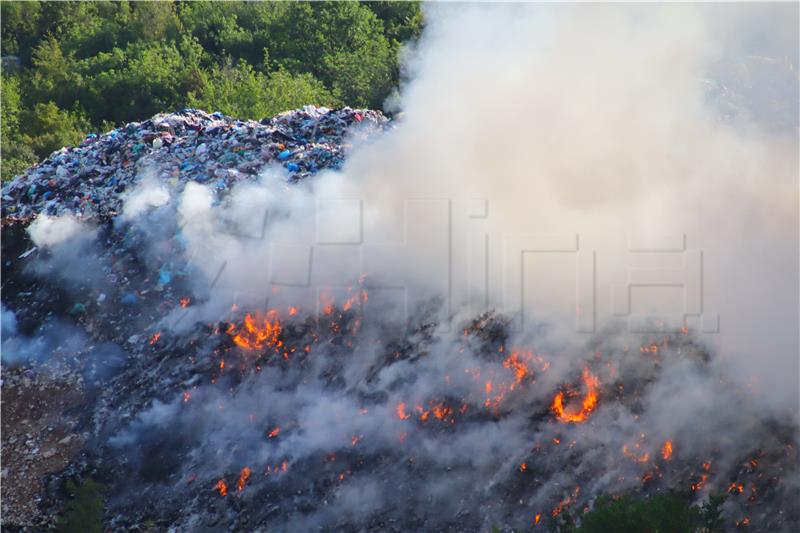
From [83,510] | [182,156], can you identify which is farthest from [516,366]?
[182,156]

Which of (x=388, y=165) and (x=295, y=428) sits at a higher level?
(x=388, y=165)

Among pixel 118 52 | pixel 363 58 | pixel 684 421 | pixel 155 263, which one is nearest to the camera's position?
pixel 684 421

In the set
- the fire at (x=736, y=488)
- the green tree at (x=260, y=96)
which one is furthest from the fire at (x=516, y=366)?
the green tree at (x=260, y=96)

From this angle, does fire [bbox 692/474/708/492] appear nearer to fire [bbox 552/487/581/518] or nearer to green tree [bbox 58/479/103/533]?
fire [bbox 552/487/581/518]

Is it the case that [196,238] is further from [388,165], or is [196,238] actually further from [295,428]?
[295,428]

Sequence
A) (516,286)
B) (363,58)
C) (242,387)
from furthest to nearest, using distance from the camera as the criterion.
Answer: (363,58)
(516,286)
(242,387)

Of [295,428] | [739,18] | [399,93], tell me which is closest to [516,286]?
[295,428]
